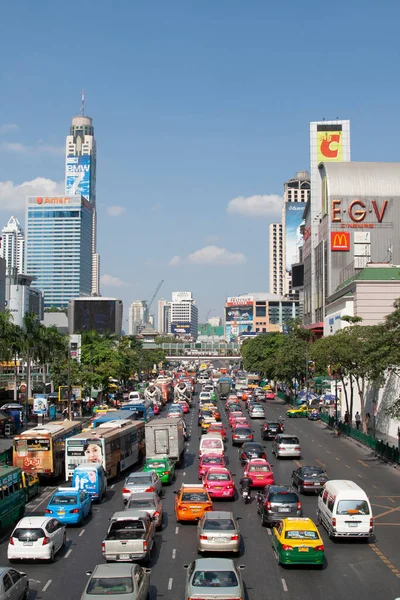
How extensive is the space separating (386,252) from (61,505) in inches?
4009

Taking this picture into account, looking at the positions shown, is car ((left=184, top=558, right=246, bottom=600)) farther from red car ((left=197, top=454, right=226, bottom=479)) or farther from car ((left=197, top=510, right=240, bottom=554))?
red car ((left=197, top=454, right=226, bottom=479))

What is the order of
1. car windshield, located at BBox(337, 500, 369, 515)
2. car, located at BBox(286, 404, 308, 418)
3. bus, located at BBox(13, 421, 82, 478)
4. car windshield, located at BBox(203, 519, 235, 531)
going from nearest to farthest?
car windshield, located at BBox(203, 519, 235, 531) < car windshield, located at BBox(337, 500, 369, 515) < bus, located at BBox(13, 421, 82, 478) < car, located at BBox(286, 404, 308, 418)

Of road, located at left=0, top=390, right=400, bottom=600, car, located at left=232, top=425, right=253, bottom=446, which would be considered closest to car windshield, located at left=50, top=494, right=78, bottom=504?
road, located at left=0, top=390, right=400, bottom=600

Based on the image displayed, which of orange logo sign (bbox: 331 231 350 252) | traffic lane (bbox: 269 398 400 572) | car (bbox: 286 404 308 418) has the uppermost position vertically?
orange logo sign (bbox: 331 231 350 252)

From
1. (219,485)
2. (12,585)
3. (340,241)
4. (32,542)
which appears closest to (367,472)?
(219,485)

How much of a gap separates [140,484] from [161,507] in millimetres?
3807

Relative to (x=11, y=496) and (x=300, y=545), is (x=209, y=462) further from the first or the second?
(x=300, y=545)

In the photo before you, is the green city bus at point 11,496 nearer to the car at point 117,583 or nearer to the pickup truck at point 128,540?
the pickup truck at point 128,540

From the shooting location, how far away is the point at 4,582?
52.5 ft

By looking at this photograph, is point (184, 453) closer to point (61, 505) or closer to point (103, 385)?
point (61, 505)

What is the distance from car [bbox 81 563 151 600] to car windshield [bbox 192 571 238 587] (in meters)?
1.27

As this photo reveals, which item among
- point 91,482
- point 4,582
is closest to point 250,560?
point 4,582

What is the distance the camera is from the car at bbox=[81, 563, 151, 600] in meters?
15.3

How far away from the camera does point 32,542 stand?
68.0 ft
